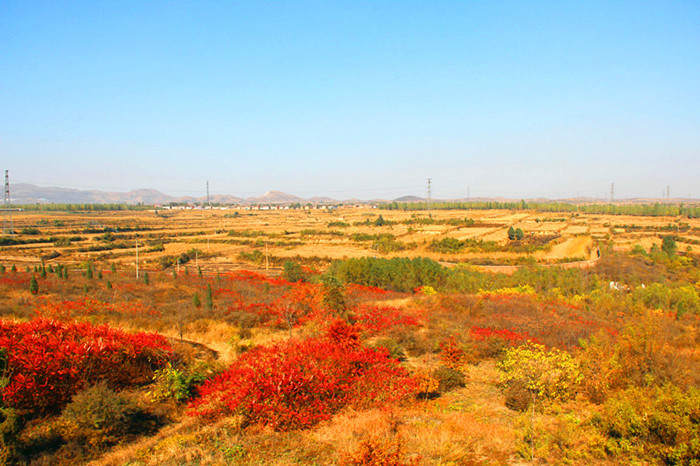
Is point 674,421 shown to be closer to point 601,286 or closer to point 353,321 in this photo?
point 353,321

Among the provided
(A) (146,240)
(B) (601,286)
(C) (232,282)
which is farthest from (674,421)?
(A) (146,240)

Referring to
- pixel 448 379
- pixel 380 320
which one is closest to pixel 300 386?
pixel 448 379

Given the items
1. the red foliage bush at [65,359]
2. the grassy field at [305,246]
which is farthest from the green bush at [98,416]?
the grassy field at [305,246]

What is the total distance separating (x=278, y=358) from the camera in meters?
9.47

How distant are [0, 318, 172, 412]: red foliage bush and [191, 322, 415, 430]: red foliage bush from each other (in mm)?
2478

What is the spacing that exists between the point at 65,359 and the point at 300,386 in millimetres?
5275

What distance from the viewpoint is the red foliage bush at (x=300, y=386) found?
27.8 ft

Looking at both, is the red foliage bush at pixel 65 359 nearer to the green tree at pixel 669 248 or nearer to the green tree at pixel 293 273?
the green tree at pixel 293 273

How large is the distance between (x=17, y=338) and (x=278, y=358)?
625 centimetres

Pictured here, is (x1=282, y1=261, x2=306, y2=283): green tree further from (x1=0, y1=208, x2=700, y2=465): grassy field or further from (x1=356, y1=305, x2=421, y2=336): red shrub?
(x1=356, y1=305, x2=421, y2=336): red shrub

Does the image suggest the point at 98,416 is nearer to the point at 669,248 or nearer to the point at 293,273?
the point at 293,273

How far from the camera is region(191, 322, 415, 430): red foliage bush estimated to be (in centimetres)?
846

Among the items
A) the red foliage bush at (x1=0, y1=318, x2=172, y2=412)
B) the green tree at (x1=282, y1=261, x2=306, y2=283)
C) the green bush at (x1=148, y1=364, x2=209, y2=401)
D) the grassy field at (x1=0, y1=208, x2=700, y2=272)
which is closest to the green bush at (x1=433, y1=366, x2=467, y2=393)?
the green bush at (x1=148, y1=364, x2=209, y2=401)

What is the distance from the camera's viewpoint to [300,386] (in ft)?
Answer: 28.7
